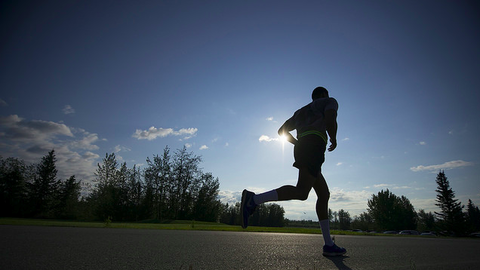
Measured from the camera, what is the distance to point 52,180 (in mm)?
52562

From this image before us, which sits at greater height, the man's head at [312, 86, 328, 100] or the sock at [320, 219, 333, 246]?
the man's head at [312, 86, 328, 100]

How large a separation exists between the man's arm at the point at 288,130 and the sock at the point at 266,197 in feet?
2.87

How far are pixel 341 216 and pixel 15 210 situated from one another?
12644cm

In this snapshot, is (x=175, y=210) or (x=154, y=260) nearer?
(x=154, y=260)

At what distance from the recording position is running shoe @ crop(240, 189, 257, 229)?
3004 mm

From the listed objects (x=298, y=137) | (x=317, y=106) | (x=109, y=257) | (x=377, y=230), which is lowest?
(x=377, y=230)

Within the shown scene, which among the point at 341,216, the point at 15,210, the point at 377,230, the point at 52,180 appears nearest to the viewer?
the point at 15,210

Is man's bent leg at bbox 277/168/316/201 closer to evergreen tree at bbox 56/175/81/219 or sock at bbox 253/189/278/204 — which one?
sock at bbox 253/189/278/204

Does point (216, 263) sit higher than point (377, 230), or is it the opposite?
point (216, 263)

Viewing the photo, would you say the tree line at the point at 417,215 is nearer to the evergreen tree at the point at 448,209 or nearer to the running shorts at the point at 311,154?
the evergreen tree at the point at 448,209

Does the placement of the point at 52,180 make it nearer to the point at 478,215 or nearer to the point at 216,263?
the point at 216,263

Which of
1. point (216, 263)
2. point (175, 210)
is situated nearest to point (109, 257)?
point (216, 263)

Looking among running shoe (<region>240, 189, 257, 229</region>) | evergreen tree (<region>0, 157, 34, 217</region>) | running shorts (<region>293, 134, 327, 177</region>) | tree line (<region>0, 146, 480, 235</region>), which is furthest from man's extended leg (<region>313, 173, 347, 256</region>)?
evergreen tree (<region>0, 157, 34, 217</region>)

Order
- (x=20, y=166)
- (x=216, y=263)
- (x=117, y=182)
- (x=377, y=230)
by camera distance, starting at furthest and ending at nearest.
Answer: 1. (x=377, y=230)
2. (x=20, y=166)
3. (x=117, y=182)
4. (x=216, y=263)
